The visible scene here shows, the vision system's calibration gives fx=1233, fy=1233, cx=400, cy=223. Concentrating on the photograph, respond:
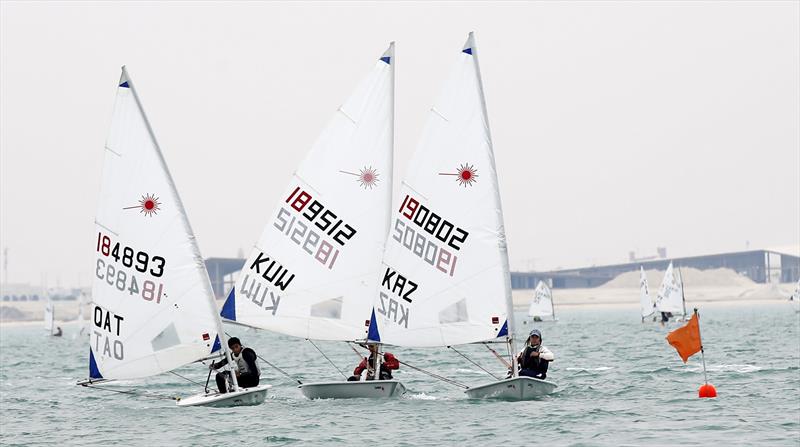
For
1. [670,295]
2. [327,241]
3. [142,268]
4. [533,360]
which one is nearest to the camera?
[142,268]

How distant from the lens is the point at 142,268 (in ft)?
87.8

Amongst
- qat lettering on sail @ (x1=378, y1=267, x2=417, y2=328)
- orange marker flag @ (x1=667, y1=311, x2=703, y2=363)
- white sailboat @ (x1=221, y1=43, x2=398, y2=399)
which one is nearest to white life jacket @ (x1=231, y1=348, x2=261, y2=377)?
white sailboat @ (x1=221, y1=43, x2=398, y2=399)

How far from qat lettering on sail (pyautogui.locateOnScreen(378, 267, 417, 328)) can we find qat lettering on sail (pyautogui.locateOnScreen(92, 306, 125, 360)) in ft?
19.1

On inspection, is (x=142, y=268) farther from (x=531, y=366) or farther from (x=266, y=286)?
(x=531, y=366)

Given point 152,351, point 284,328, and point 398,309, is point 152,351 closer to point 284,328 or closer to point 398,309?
point 284,328

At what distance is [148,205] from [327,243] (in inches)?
186

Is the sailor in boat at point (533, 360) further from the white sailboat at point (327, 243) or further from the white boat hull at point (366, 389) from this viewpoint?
the white sailboat at point (327, 243)

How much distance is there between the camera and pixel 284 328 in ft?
96.4

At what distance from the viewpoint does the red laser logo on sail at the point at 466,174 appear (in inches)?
1094

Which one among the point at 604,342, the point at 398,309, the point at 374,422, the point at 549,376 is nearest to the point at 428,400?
the point at 398,309

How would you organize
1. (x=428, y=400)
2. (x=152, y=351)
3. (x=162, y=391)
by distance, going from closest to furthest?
1. (x=152, y=351)
2. (x=428, y=400)
3. (x=162, y=391)

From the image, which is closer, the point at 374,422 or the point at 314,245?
the point at 374,422

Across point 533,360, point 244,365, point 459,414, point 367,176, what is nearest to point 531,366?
point 533,360

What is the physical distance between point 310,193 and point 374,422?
263 inches
